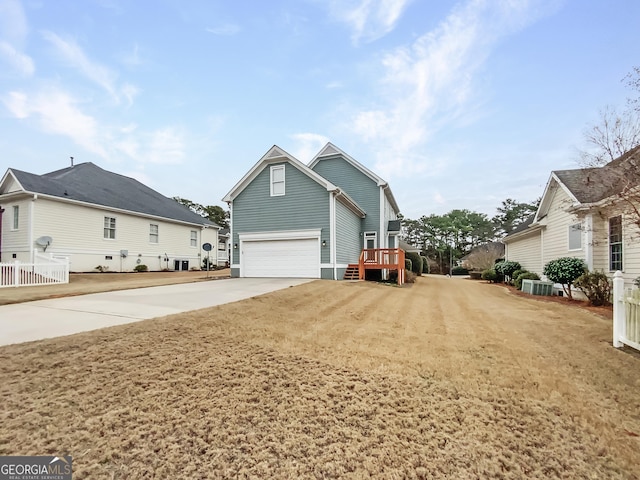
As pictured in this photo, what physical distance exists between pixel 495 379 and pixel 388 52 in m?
11.9

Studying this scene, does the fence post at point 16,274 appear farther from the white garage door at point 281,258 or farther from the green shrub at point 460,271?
the green shrub at point 460,271

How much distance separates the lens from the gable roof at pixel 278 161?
13.6 metres

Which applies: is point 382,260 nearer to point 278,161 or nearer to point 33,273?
point 278,161

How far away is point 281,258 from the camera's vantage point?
46.8 ft

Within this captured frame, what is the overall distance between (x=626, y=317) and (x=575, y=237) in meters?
8.52

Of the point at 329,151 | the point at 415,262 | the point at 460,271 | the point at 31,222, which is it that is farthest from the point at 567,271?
the point at 460,271

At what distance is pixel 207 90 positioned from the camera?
13.4 meters

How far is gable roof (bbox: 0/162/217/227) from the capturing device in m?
15.3

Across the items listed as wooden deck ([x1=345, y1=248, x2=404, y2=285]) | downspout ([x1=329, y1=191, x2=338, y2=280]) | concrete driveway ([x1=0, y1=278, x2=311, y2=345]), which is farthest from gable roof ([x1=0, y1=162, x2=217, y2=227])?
wooden deck ([x1=345, y1=248, x2=404, y2=285])

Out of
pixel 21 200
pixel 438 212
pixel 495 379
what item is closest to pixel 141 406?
pixel 495 379

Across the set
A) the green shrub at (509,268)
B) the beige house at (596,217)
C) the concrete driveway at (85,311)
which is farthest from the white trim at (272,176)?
the green shrub at (509,268)

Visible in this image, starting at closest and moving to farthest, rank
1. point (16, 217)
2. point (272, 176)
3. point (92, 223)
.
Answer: point (272, 176) → point (16, 217) → point (92, 223)

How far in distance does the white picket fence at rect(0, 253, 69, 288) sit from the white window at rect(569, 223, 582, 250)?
68.3 ft

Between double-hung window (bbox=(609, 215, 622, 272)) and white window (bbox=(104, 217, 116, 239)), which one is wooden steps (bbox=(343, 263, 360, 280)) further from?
white window (bbox=(104, 217, 116, 239))
